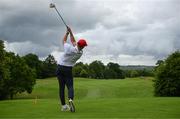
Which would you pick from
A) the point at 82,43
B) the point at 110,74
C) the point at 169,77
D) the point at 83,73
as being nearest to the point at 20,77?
the point at 169,77

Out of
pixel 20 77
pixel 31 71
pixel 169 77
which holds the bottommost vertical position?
pixel 169 77

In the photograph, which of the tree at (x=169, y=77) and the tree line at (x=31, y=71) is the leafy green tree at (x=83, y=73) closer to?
the tree line at (x=31, y=71)

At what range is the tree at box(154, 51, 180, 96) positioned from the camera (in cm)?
7188

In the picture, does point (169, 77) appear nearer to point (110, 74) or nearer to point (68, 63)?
point (68, 63)

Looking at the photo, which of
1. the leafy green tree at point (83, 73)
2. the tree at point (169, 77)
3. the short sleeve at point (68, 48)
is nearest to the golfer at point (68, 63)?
the short sleeve at point (68, 48)

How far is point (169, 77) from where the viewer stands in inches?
2928

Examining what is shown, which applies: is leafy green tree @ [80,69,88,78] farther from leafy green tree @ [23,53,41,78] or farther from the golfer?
the golfer

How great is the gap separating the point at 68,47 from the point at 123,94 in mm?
67843

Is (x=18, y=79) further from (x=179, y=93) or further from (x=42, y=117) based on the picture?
(x=42, y=117)

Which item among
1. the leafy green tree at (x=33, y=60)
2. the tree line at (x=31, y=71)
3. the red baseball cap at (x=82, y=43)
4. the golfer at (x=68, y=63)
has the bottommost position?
the golfer at (x=68, y=63)

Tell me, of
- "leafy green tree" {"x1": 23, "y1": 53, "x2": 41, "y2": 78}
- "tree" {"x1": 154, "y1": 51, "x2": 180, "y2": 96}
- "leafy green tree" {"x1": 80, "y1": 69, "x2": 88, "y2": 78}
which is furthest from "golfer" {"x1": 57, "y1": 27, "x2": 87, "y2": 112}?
"leafy green tree" {"x1": 80, "y1": 69, "x2": 88, "y2": 78}

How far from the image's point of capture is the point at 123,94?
266ft

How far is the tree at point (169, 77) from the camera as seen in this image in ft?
236

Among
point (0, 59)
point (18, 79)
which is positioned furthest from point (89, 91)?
point (0, 59)
